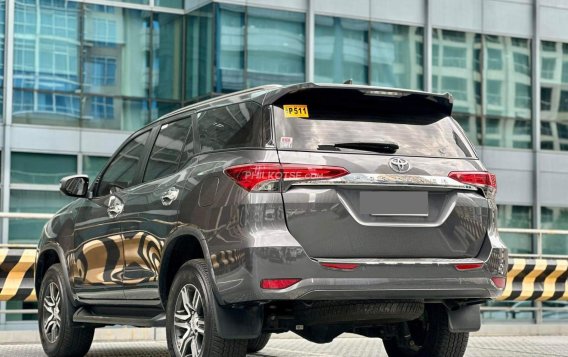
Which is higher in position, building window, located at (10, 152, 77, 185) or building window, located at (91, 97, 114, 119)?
building window, located at (91, 97, 114, 119)

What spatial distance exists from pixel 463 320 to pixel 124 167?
2857 millimetres

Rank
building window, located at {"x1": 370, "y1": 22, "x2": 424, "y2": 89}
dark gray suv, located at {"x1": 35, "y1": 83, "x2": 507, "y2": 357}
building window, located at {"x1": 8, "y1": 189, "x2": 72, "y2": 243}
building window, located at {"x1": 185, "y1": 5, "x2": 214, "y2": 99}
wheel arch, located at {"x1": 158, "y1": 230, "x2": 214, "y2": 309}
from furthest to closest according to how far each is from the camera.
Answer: building window, located at {"x1": 370, "y1": 22, "x2": 424, "y2": 89}, building window, located at {"x1": 185, "y1": 5, "x2": 214, "y2": 99}, building window, located at {"x1": 8, "y1": 189, "x2": 72, "y2": 243}, wheel arch, located at {"x1": 158, "y1": 230, "x2": 214, "y2": 309}, dark gray suv, located at {"x1": 35, "y1": 83, "x2": 507, "y2": 357}

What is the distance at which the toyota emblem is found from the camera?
246 inches

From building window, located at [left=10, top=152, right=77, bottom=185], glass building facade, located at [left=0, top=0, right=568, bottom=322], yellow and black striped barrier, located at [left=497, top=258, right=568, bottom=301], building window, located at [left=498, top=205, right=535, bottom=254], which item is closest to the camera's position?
yellow and black striped barrier, located at [left=497, top=258, right=568, bottom=301]

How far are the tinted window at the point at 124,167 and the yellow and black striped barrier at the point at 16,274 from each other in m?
2.99

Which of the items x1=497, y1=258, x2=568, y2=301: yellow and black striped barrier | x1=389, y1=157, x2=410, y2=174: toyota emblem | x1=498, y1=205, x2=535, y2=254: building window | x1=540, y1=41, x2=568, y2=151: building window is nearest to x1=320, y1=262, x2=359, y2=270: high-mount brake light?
x1=389, y1=157, x2=410, y2=174: toyota emblem

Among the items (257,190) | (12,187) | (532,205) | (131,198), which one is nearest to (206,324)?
(257,190)

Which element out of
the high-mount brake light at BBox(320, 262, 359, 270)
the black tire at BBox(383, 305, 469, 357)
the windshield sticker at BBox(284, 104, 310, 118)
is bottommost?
the black tire at BBox(383, 305, 469, 357)

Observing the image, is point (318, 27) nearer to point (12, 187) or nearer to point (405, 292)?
point (12, 187)

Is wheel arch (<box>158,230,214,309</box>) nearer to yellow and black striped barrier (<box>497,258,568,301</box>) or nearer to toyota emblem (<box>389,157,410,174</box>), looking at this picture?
toyota emblem (<box>389,157,410,174</box>)

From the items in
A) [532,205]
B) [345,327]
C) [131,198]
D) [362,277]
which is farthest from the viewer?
[532,205]

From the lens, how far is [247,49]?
2525cm

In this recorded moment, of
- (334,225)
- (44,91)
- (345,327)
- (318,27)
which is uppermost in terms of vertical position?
(318,27)

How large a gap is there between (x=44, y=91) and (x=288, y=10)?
19.9ft
